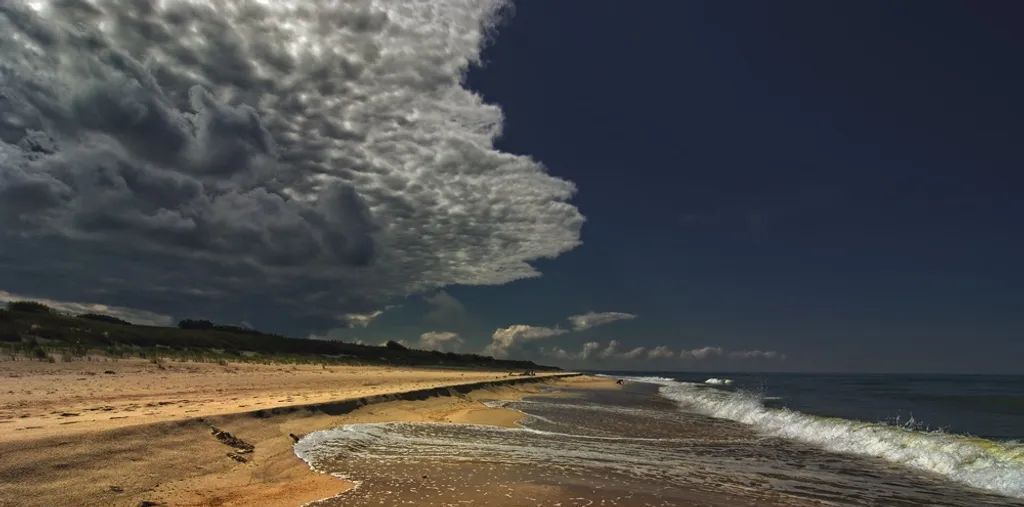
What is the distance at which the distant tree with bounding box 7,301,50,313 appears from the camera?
40719 millimetres

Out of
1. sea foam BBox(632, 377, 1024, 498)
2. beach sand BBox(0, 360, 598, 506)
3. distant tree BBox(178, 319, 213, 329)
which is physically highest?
distant tree BBox(178, 319, 213, 329)

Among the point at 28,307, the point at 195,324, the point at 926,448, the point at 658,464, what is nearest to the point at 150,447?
the point at 658,464

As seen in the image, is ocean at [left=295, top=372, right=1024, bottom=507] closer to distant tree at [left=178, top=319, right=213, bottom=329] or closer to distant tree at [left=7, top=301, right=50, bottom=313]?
distant tree at [left=7, top=301, right=50, bottom=313]

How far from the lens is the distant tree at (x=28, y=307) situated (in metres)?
40.7

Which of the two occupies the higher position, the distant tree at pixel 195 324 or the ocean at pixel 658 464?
the distant tree at pixel 195 324

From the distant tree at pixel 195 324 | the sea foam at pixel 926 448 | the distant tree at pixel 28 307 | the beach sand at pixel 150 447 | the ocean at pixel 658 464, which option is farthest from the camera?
the distant tree at pixel 195 324

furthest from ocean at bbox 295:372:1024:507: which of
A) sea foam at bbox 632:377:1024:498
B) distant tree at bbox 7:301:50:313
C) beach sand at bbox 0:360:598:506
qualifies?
distant tree at bbox 7:301:50:313

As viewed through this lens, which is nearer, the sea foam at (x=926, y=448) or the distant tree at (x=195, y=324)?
the sea foam at (x=926, y=448)

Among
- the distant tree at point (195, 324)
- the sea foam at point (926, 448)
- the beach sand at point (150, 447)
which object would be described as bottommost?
the sea foam at point (926, 448)

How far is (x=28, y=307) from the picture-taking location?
1666 inches

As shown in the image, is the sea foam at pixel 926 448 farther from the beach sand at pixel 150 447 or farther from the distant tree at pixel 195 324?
the distant tree at pixel 195 324

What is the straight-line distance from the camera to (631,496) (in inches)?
375

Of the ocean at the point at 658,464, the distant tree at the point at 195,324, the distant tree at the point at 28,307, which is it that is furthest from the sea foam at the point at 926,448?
the distant tree at the point at 195,324

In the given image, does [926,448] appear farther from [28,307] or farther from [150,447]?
[28,307]
